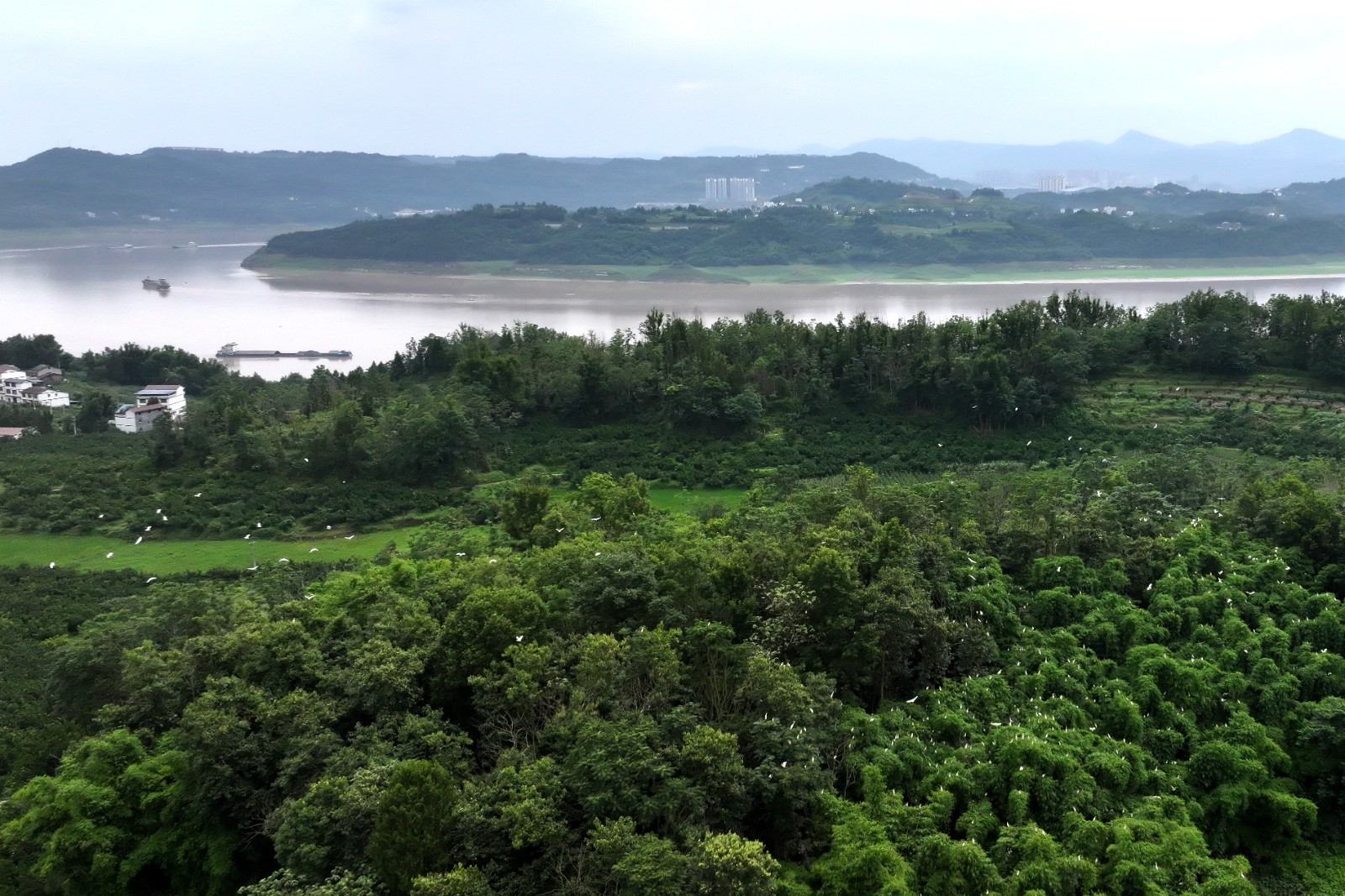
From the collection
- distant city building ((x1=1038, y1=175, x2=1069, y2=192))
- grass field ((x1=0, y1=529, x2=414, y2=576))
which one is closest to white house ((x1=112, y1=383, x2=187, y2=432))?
grass field ((x1=0, y1=529, x2=414, y2=576))

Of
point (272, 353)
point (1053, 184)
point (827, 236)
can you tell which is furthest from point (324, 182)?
point (1053, 184)

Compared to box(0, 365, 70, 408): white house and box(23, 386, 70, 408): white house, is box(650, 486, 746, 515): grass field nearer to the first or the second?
box(0, 365, 70, 408): white house

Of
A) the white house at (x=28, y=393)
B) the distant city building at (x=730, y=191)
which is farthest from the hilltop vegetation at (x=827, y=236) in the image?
the white house at (x=28, y=393)

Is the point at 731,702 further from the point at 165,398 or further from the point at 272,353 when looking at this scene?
the point at 272,353

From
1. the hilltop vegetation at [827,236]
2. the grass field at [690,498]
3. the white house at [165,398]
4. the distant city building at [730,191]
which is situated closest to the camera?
the grass field at [690,498]

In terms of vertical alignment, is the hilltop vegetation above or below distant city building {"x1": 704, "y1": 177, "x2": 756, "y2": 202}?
below

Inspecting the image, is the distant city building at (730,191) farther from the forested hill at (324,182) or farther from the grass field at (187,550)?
the grass field at (187,550)
